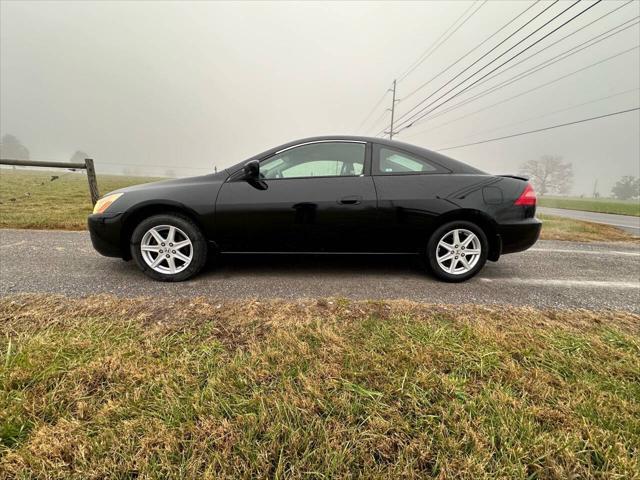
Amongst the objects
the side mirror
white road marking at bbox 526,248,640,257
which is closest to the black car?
the side mirror

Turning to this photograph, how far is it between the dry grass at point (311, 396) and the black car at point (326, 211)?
0.85m

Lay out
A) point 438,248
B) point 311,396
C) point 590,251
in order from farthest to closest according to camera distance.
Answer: point 590,251 → point 438,248 → point 311,396

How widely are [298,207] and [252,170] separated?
1.74 feet

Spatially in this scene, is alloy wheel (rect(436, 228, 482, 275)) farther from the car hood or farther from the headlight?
the headlight

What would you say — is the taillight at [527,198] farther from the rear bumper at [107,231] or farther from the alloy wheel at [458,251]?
the rear bumper at [107,231]

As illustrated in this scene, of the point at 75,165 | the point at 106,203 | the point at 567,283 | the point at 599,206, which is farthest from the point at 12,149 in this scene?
the point at 599,206

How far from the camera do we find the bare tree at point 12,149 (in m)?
89.0

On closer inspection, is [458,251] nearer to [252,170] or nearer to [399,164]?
[399,164]

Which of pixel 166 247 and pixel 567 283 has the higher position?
pixel 166 247

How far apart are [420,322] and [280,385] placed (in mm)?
1055

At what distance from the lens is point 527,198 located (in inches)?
108

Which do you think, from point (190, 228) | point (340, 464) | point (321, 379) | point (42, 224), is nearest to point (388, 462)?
point (340, 464)

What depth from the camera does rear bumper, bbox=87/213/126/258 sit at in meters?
2.60

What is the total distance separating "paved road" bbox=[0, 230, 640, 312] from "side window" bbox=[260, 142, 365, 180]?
1.01 meters
